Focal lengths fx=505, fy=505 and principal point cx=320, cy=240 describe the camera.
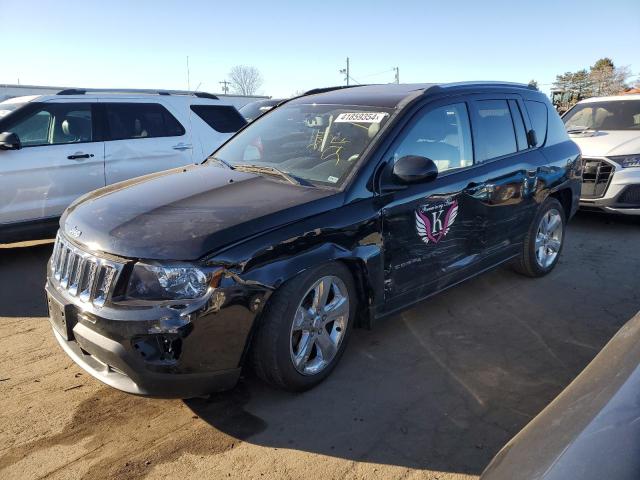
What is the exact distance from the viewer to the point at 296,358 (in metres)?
3.03

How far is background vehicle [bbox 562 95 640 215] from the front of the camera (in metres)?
7.08

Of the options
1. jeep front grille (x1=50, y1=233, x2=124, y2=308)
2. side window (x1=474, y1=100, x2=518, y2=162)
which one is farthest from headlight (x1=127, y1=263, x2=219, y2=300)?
side window (x1=474, y1=100, x2=518, y2=162)

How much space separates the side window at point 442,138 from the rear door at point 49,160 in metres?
4.26

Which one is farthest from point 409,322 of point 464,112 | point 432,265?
point 464,112

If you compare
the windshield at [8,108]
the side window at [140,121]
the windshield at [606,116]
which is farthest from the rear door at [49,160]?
the windshield at [606,116]

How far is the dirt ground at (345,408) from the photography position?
2561 millimetres

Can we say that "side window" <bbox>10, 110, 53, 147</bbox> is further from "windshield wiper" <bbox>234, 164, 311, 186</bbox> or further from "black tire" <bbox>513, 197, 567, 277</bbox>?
"black tire" <bbox>513, 197, 567, 277</bbox>

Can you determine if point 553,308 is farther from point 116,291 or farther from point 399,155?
point 116,291

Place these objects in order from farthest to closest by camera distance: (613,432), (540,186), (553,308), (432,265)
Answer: (540,186), (553,308), (432,265), (613,432)

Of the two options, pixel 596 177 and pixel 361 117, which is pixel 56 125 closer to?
pixel 361 117

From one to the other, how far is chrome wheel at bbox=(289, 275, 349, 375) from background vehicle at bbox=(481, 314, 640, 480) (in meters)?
1.45

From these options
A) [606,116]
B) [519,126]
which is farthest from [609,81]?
[519,126]

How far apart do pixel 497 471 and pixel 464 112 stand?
3.03 m

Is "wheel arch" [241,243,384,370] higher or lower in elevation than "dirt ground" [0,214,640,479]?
higher
